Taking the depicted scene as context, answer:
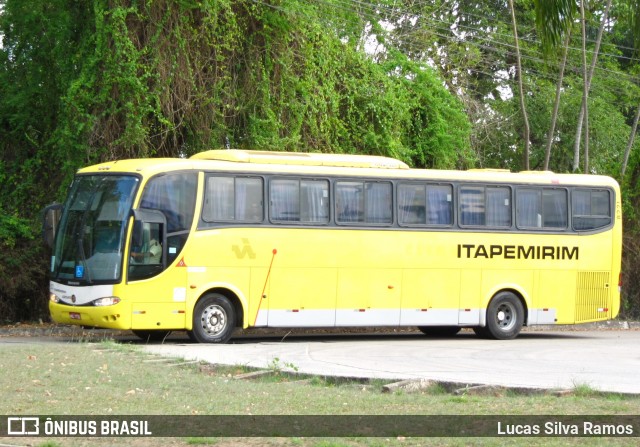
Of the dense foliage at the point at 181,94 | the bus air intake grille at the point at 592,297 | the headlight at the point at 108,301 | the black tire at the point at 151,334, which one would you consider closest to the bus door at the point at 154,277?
the headlight at the point at 108,301

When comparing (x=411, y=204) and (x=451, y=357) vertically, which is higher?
(x=411, y=204)

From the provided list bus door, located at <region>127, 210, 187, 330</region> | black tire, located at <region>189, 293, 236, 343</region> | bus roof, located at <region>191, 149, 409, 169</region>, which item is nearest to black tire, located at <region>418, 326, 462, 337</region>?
bus roof, located at <region>191, 149, 409, 169</region>

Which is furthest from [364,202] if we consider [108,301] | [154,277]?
[108,301]

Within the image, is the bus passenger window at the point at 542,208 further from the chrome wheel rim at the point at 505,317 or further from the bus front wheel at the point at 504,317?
the chrome wheel rim at the point at 505,317

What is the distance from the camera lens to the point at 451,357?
18.8m

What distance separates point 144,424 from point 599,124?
119ft

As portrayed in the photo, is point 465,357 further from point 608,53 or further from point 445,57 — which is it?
point 608,53

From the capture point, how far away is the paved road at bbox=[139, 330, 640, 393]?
14977mm

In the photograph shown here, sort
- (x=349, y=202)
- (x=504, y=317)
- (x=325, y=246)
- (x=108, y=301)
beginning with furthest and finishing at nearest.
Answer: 1. (x=504, y=317)
2. (x=349, y=202)
3. (x=325, y=246)
4. (x=108, y=301)

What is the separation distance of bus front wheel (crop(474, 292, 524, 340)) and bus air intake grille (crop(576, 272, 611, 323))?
1400 millimetres

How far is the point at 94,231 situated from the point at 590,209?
36.3 ft

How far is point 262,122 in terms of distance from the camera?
26.0m

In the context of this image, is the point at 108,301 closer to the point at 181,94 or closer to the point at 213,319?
the point at 213,319

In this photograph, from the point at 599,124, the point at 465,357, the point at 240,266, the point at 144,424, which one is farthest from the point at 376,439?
the point at 599,124
